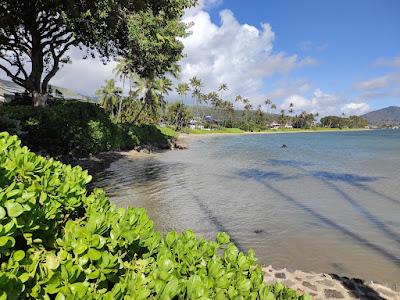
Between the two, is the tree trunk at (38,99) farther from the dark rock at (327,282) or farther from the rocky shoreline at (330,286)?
the dark rock at (327,282)

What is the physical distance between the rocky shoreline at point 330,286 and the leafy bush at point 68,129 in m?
13.9

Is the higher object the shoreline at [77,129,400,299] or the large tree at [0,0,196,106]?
the large tree at [0,0,196,106]

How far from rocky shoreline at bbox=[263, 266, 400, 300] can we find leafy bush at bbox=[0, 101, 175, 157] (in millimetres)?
13856

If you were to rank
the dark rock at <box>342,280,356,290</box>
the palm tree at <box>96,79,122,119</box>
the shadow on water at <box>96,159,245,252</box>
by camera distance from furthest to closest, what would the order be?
the palm tree at <box>96,79,122,119</box> < the shadow on water at <box>96,159,245,252</box> < the dark rock at <box>342,280,356,290</box>

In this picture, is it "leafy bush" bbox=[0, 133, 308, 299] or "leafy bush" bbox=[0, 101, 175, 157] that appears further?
"leafy bush" bbox=[0, 101, 175, 157]

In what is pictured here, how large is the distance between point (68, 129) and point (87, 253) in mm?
21018

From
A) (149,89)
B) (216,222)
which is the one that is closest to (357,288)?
(216,222)

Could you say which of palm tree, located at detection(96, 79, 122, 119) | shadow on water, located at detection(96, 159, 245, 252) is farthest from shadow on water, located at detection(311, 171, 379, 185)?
palm tree, located at detection(96, 79, 122, 119)

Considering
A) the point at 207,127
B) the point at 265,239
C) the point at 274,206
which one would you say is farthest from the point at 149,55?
the point at 207,127

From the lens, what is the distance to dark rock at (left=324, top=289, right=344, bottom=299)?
631 cm

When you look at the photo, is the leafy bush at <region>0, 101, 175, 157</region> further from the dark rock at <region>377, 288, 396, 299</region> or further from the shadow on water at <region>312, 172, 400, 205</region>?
the shadow on water at <region>312, 172, 400, 205</region>

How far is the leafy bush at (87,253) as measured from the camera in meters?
1.84

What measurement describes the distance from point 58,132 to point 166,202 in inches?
397

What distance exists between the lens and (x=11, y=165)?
234cm
